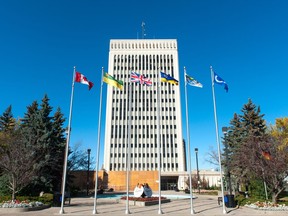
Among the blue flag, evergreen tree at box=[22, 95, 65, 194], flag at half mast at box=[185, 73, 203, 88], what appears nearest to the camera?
the blue flag

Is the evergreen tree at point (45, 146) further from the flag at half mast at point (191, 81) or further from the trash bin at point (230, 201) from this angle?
the trash bin at point (230, 201)

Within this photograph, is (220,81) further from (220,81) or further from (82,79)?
(82,79)

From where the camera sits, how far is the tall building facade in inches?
2874

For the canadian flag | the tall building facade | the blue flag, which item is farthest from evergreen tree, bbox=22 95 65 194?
the tall building facade

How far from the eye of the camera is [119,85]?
807 inches

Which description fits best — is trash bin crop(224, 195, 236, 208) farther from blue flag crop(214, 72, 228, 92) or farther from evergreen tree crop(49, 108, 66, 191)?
evergreen tree crop(49, 108, 66, 191)

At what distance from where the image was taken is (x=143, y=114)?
257ft

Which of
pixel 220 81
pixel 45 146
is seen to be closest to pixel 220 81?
pixel 220 81

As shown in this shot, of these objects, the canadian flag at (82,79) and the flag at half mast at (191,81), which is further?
the flag at half mast at (191,81)

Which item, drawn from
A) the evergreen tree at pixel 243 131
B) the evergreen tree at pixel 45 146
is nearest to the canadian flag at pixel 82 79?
the evergreen tree at pixel 45 146

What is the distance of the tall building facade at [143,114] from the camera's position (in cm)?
7300

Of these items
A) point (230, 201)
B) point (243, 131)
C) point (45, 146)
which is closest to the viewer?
point (230, 201)

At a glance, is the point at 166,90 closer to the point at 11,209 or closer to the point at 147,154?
the point at 147,154

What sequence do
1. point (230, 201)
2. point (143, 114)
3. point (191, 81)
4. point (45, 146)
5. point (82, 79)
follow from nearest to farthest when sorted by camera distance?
point (82, 79)
point (230, 201)
point (191, 81)
point (45, 146)
point (143, 114)
